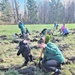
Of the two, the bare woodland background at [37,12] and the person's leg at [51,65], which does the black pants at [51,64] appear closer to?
the person's leg at [51,65]

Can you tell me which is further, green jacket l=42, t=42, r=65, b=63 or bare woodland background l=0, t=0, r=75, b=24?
bare woodland background l=0, t=0, r=75, b=24

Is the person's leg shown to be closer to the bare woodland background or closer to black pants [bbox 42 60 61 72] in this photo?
black pants [bbox 42 60 61 72]

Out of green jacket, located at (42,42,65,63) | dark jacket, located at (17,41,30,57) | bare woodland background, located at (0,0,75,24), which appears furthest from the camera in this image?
bare woodland background, located at (0,0,75,24)


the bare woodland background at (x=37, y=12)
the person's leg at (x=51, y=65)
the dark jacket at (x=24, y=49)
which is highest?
the dark jacket at (x=24, y=49)

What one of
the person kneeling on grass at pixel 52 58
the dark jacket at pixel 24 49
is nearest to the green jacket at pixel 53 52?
the person kneeling on grass at pixel 52 58

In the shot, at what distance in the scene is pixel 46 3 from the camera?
117375 mm

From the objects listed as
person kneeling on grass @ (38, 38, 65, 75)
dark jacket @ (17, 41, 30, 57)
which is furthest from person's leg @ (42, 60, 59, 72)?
dark jacket @ (17, 41, 30, 57)

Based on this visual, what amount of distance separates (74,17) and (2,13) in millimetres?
33503

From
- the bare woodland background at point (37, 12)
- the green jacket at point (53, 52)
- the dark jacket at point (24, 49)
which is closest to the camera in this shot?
the green jacket at point (53, 52)

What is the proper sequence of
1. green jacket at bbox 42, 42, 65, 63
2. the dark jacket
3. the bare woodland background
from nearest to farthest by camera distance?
1. green jacket at bbox 42, 42, 65, 63
2. the dark jacket
3. the bare woodland background

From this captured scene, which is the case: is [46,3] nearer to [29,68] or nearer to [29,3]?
[29,3]

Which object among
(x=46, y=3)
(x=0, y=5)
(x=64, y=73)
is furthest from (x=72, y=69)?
(x=46, y=3)

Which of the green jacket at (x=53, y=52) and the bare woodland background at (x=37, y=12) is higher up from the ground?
the green jacket at (x=53, y=52)


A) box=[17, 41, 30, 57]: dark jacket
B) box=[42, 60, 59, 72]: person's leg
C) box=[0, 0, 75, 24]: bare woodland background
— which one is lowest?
box=[0, 0, 75, 24]: bare woodland background
